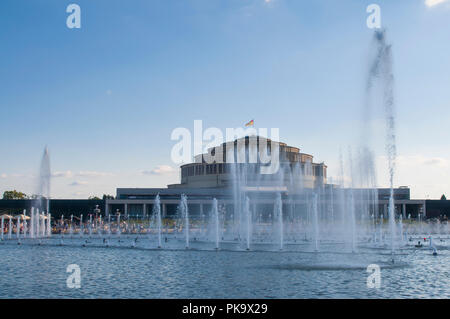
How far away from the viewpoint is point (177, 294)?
17750mm

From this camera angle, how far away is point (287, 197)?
101 m

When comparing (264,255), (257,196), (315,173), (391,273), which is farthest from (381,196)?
(391,273)

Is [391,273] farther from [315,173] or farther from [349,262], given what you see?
[315,173]

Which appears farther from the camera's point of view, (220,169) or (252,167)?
(220,169)

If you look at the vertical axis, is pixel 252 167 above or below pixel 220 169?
above

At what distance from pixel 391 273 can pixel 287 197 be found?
256 feet

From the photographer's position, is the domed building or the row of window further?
the row of window

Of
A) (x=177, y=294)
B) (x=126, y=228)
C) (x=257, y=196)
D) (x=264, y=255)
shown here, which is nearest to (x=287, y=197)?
(x=257, y=196)

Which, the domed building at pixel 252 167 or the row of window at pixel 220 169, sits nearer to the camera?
the domed building at pixel 252 167
